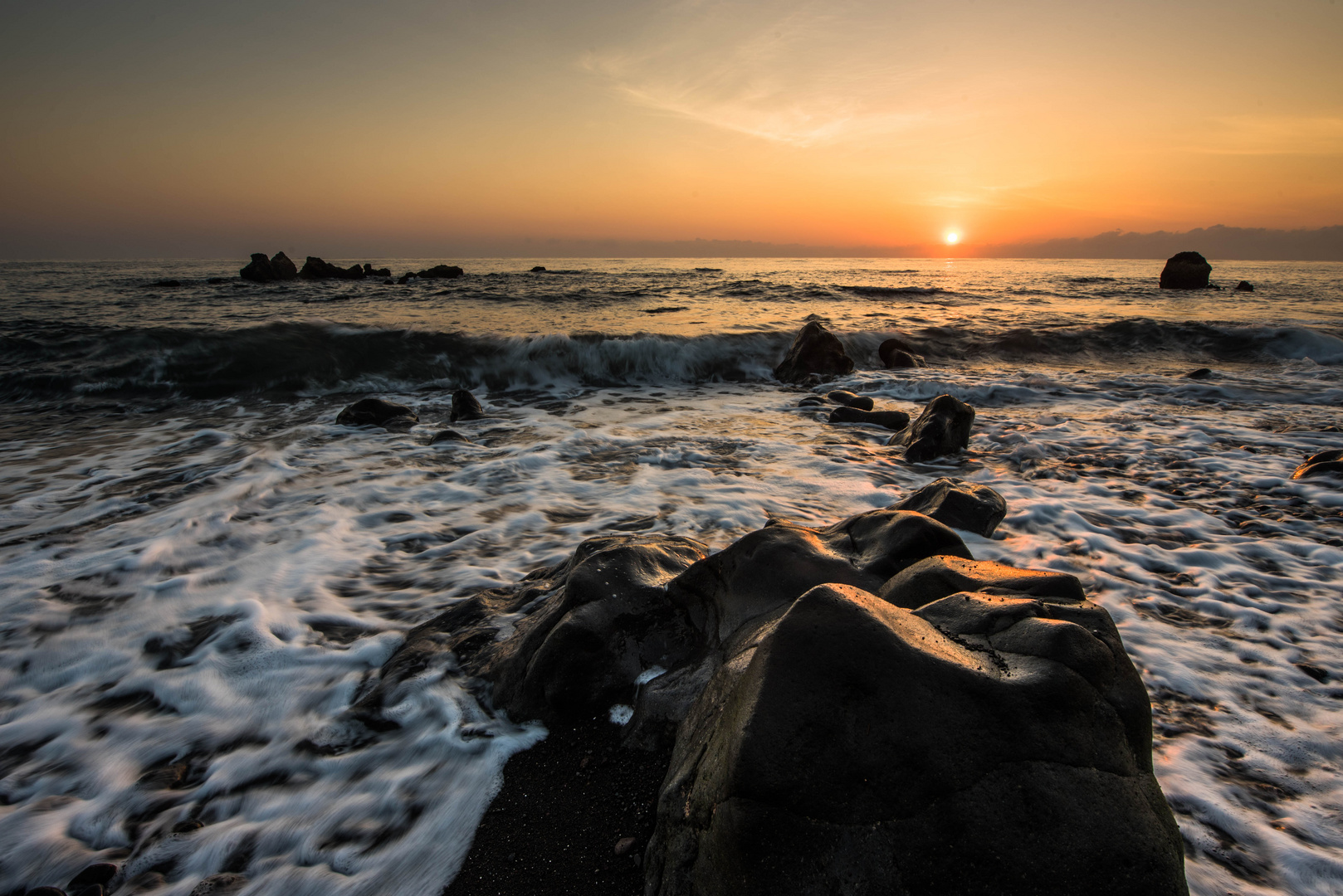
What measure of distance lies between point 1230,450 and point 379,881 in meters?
7.79

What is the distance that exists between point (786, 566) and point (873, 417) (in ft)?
17.8

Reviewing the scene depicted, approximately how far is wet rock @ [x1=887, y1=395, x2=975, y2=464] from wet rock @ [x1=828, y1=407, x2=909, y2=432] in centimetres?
66

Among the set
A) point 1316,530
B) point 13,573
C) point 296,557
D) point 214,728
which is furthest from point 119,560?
point 1316,530

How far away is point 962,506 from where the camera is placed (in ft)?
13.4

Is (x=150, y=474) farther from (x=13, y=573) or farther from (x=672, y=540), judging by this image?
(x=672, y=540)

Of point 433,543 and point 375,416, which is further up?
point 375,416

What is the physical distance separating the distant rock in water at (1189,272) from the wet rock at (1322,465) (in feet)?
103

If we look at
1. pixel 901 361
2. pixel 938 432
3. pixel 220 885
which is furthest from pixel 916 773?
pixel 901 361

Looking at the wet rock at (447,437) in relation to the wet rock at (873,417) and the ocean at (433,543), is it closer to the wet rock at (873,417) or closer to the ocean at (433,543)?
the ocean at (433,543)

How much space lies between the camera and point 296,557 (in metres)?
3.95

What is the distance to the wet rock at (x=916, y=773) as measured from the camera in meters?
1.22

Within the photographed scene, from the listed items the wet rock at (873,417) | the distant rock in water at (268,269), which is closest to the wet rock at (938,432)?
the wet rock at (873,417)

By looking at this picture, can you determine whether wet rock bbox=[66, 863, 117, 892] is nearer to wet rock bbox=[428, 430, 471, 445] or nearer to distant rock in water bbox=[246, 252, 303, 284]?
wet rock bbox=[428, 430, 471, 445]

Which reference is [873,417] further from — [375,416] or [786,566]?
[375,416]
